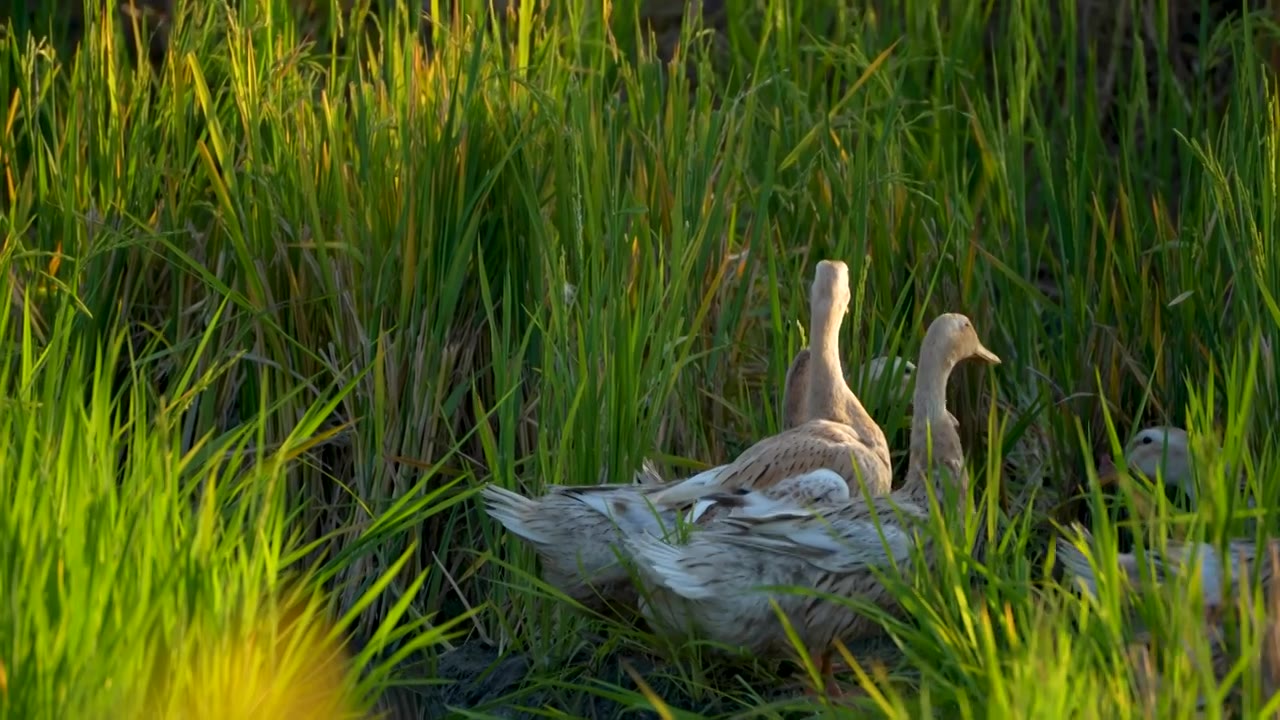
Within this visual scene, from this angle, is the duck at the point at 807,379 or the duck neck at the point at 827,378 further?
the duck at the point at 807,379

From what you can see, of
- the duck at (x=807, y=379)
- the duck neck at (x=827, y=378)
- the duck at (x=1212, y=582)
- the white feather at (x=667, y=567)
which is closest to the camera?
the duck at (x=1212, y=582)

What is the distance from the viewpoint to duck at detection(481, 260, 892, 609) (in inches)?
148

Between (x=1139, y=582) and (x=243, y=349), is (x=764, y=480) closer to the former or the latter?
(x=1139, y=582)

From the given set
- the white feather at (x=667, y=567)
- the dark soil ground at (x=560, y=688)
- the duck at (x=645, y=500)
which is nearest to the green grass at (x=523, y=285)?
the dark soil ground at (x=560, y=688)

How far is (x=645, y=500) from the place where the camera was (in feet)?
12.2

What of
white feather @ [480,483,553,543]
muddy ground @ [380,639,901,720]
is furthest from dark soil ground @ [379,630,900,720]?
white feather @ [480,483,553,543]

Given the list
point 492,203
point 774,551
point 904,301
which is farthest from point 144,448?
point 904,301

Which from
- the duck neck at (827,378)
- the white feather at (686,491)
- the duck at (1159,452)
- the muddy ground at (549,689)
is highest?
the duck neck at (827,378)

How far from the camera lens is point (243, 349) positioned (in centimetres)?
437

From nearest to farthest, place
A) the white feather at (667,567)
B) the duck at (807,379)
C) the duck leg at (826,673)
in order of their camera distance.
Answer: the white feather at (667,567) → the duck leg at (826,673) → the duck at (807,379)

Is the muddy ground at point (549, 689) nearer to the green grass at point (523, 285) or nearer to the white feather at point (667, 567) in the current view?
the green grass at point (523, 285)

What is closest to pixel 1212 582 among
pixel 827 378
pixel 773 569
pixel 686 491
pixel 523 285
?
pixel 773 569

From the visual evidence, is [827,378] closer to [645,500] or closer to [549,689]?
[645,500]

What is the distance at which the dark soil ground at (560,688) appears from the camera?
12.4 feet
